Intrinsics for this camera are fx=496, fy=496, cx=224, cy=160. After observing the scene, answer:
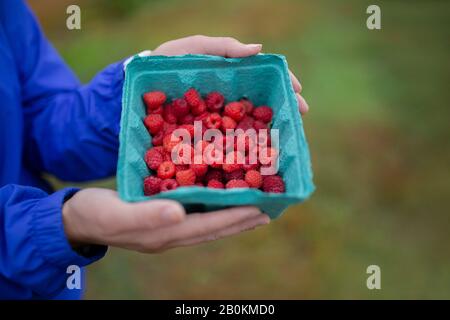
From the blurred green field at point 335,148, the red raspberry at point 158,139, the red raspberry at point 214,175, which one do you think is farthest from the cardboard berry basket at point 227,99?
the blurred green field at point 335,148

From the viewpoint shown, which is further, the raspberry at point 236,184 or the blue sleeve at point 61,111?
the blue sleeve at point 61,111

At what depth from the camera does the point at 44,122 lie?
1.15 m

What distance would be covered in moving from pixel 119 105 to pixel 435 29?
7.05 ft

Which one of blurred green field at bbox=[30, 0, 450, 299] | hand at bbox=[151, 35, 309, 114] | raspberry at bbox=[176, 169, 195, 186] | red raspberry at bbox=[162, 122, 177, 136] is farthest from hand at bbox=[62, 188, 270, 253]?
blurred green field at bbox=[30, 0, 450, 299]

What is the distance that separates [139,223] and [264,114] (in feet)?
1.29

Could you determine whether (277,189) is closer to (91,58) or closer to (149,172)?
(149,172)

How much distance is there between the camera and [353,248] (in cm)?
188

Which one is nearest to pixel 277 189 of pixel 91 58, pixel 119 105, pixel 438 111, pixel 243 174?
pixel 243 174

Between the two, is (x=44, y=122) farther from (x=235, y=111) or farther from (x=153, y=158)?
(x=235, y=111)

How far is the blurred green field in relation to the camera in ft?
5.99

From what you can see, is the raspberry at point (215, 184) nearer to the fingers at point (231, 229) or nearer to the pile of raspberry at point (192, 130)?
the pile of raspberry at point (192, 130)

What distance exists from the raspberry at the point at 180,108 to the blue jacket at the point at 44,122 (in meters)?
0.13

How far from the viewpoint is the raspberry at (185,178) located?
912 mm

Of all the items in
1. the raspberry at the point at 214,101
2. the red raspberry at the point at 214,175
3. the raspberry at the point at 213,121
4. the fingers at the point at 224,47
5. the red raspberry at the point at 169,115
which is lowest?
the red raspberry at the point at 214,175
